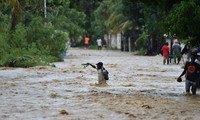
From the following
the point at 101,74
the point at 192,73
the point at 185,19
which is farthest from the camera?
the point at 101,74

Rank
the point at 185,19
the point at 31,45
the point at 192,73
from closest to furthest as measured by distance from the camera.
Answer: the point at 185,19, the point at 192,73, the point at 31,45

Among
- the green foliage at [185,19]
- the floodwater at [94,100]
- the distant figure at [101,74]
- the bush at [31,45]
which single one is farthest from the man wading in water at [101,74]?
the bush at [31,45]

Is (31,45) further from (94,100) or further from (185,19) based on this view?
(185,19)

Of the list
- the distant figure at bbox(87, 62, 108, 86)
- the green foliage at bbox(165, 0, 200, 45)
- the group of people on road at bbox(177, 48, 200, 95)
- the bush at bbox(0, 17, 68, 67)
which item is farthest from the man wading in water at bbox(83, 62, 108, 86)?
the bush at bbox(0, 17, 68, 67)

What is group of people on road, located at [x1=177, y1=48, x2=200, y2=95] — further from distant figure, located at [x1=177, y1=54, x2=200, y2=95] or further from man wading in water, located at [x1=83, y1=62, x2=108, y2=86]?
man wading in water, located at [x1=83, y1=62, x2=108, y2=86]

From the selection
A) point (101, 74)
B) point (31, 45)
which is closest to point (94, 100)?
point (101, 74)

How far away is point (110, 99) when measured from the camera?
14.7 metres

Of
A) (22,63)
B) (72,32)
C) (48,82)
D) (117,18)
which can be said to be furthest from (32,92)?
(117,18)

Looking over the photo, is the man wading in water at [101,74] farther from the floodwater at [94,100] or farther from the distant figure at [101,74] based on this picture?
the floodwater at [94,100]

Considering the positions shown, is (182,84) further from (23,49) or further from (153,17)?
(153,17)

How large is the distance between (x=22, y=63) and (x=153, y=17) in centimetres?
2252

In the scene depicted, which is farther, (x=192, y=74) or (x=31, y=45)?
(x=31, y=45)

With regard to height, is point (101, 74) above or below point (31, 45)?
below

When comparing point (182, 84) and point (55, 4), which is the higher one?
point (55, 4)
